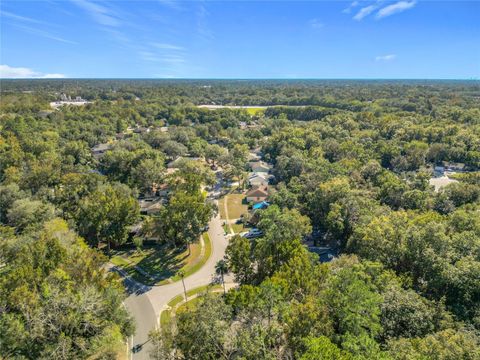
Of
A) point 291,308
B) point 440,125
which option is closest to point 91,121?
point 291,308

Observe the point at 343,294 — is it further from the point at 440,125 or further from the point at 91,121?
the point at 91,121

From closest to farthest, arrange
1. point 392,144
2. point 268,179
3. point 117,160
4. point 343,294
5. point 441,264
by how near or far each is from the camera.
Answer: point 343,294, point 441,264, point 117,160, point 268,179, point 392,144

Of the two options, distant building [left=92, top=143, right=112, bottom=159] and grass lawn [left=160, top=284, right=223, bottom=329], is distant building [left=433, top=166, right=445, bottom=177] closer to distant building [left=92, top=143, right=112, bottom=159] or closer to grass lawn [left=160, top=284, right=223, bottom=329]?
grass lawn [left=160, top=284, right=223, bottom=329]

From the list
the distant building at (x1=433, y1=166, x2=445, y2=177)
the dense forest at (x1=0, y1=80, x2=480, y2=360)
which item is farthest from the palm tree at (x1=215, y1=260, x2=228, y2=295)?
the distant building at (x1=433, y1=166, x2=445, y2=177)

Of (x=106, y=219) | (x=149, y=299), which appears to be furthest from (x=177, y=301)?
(x=106, y=219)

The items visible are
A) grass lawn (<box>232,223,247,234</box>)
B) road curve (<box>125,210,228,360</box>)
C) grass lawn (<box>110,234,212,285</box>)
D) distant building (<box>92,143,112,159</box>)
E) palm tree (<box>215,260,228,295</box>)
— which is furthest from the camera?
distant building (<box>92,143,112,159</box>)

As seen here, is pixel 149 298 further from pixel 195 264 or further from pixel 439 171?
pixel 439 171

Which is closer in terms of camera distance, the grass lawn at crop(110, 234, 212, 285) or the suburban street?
the suburban street
